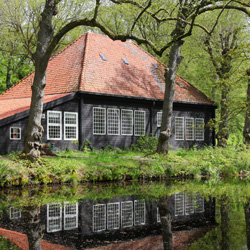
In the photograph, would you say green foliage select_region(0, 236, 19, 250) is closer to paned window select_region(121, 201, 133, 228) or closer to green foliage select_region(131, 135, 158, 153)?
paned window select_region(121, 201, 133, 228)

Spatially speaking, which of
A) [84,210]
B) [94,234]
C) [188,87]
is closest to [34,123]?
[84,210]

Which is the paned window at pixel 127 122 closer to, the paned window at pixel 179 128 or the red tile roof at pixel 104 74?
the red tile roof at pixel 104 74

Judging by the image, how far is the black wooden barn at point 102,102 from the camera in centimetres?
2291

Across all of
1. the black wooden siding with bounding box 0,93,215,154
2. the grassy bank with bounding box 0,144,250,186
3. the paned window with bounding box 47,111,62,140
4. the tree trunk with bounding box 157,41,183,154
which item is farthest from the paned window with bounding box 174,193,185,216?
the paned window with bounding box 47,111,62,140

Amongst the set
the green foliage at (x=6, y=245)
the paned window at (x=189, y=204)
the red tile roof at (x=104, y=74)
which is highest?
the red tile roof at (x=104, y=74)

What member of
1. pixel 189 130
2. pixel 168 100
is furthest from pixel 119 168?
pixel 189 130

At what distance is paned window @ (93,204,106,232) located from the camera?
25.5 ft

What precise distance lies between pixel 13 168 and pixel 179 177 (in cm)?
749

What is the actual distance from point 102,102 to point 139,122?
3.32 meters

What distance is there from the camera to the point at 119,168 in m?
16.1

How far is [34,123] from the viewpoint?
50.1ft

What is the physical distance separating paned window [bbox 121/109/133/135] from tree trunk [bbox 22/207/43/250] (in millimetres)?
16496

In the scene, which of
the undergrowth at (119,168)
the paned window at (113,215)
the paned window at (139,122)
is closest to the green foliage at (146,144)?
the paned window at (139,122)

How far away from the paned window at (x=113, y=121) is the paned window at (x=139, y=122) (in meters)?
1.48
